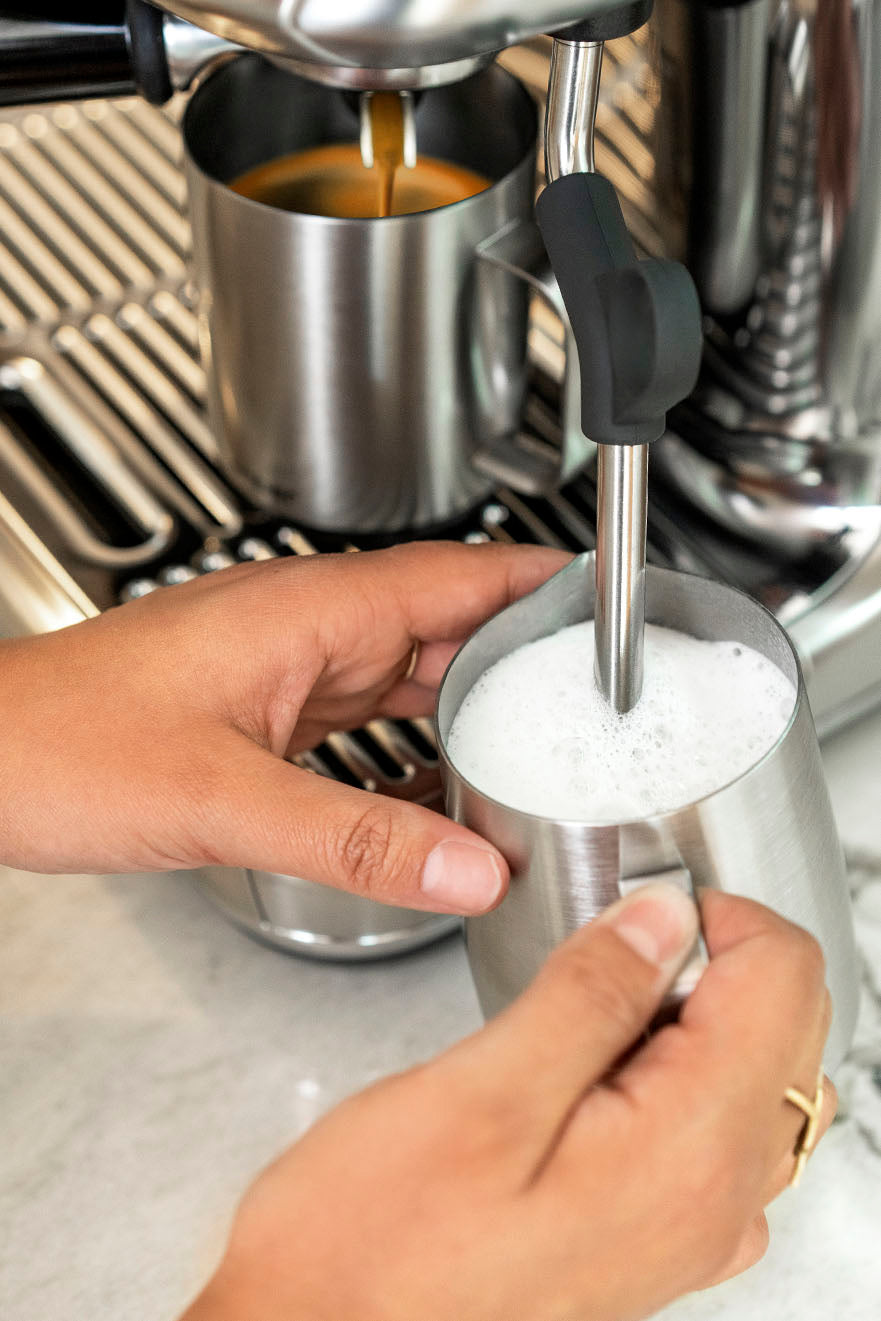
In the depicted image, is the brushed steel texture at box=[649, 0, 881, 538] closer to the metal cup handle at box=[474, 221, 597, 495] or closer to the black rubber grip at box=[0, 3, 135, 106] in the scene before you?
A: the metal cup handle at box=[474, 221, 597, 495]

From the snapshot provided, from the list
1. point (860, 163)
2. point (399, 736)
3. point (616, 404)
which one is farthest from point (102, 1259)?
point (860, 163)

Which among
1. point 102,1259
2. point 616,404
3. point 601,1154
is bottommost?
point 102,1259

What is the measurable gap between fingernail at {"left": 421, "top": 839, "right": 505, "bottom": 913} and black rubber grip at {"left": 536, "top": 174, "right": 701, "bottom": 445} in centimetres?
10

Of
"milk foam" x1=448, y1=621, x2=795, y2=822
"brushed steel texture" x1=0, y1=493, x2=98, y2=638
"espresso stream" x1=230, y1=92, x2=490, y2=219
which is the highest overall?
"espresso stream" x1=230, y1=92, x2=490, y2=219

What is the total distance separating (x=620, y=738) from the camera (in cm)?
38

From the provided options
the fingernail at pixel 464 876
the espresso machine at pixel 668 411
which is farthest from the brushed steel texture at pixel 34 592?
the fingernail at pixel 464 876

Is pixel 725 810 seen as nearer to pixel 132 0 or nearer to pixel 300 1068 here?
pixel 300 1068

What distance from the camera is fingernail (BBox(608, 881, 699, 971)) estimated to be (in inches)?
12.9

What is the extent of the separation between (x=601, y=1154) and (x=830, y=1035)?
0.13 meters

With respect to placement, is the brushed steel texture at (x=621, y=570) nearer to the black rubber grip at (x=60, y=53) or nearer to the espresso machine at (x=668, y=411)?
the espresso machine at (x=668, y=411)

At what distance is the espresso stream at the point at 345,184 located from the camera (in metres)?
0.58

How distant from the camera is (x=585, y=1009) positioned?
32 cm

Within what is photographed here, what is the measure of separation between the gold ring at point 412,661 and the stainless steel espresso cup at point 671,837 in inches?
4.1

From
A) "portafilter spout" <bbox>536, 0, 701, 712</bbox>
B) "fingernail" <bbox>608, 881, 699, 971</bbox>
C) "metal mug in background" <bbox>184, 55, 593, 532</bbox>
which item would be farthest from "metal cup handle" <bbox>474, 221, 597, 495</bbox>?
"fingernail" <bbox>608, 881, 699, 971</bbox>
